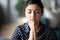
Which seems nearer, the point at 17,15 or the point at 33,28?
the point at 33,28

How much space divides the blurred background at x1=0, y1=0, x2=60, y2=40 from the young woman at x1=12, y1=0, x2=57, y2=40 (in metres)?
0.16

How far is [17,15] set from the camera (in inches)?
39.7

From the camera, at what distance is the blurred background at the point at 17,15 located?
0.99 metres

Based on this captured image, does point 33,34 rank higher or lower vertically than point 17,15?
lower

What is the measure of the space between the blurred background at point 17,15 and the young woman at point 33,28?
16cm

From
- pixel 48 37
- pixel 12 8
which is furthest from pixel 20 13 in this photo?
pixel 48 37

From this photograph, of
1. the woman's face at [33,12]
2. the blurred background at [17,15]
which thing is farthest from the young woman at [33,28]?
the blurred background at [17,15]

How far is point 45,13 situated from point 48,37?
24 cm

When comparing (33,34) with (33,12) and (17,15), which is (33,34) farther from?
(17,15)

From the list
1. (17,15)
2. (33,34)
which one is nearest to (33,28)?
(33,34)

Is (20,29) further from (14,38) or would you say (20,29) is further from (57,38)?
(57,38)

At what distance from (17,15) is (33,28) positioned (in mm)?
269

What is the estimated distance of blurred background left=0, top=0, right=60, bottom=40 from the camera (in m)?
0.99

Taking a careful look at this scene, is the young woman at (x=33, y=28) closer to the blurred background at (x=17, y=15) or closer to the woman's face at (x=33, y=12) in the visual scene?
the woman's face at (x=33, y=12)
